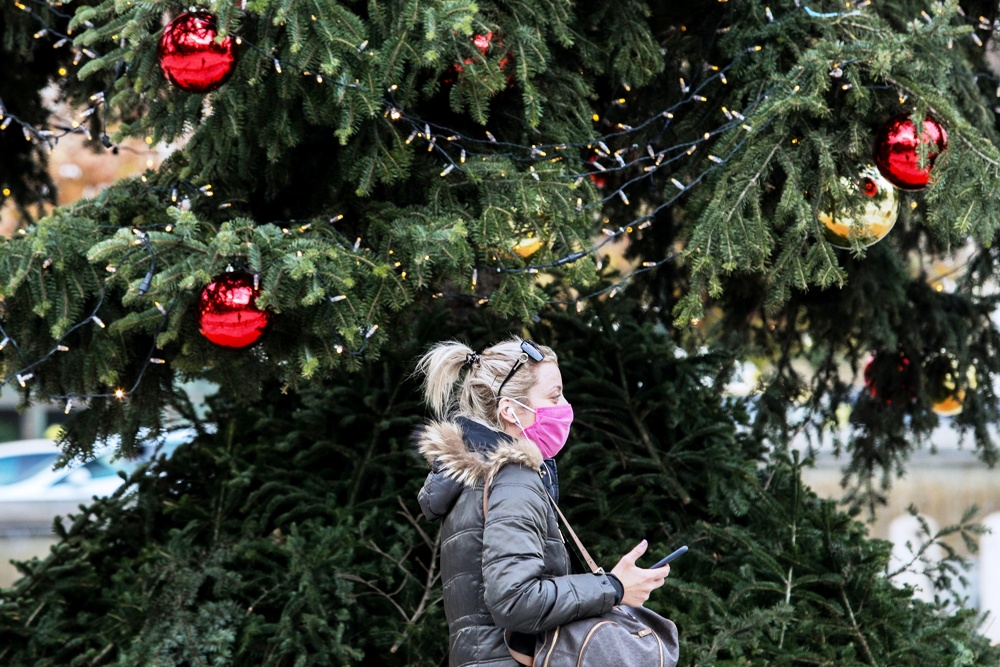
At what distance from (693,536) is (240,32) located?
2739mm

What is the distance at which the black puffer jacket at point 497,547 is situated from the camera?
2645 mm

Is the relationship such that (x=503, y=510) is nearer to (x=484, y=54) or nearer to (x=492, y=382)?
(x=492, y=382)

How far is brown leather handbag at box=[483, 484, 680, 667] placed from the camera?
267 centimetres

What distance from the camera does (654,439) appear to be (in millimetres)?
5227

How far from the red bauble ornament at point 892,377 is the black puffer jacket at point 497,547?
4.05m

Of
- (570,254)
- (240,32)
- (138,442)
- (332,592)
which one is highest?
(240,32)

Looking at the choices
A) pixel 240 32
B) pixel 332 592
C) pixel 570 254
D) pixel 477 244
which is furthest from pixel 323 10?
pixel 332 592

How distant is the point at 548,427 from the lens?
2982 mm

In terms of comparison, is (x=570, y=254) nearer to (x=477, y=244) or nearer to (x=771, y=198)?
(x=477, y=244)

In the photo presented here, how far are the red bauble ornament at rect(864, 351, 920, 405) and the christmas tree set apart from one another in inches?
23.6

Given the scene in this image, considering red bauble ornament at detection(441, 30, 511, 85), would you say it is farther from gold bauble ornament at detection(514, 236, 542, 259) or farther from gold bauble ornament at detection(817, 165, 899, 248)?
gold bauble ornament at detection(817, 165, 899, 248)

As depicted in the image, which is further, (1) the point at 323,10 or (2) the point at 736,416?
(2) the point at 736,416

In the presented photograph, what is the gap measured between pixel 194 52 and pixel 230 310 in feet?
2.77

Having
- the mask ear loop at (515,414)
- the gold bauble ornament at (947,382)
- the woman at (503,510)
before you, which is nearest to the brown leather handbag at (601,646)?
the woman at (503,510)
